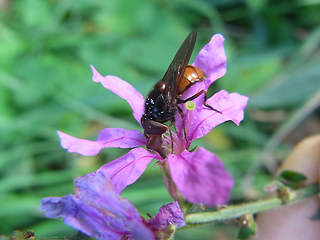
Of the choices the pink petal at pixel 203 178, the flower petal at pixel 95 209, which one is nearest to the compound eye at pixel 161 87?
the pink petal at pixel 203 178

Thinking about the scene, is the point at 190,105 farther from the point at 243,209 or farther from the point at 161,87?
the point at 243,209

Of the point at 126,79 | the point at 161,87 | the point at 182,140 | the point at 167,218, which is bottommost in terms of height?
the point at 167,218

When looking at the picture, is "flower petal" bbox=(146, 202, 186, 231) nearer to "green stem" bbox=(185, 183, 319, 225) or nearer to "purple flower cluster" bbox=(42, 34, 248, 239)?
"purple flower cluster" bbox=(42, 34, 248, 239)

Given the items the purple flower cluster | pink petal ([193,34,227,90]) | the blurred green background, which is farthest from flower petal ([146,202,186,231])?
the blurred green background

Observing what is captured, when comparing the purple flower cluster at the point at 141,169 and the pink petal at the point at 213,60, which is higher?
the pink petal at the point at 213,60

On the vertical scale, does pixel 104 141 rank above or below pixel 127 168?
above

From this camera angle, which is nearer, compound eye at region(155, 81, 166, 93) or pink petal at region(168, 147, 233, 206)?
pink petal at region(168, 147, 233, 206)

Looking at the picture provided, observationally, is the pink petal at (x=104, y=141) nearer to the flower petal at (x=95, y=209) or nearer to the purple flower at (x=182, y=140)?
the purple flower at (x=182, y=140)

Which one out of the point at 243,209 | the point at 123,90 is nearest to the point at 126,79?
the point at 123,90
